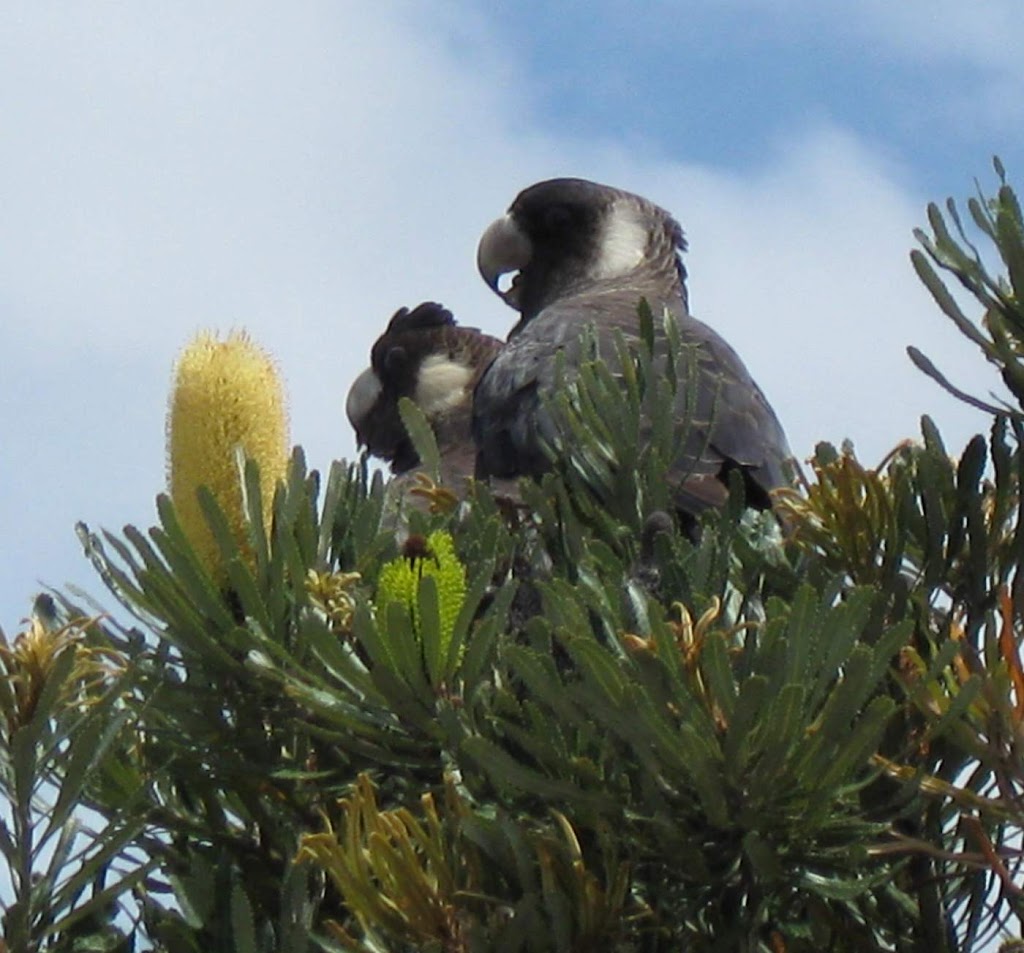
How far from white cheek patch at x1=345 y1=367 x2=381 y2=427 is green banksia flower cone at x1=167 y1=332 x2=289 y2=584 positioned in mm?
4576

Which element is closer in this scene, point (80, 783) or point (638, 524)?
point (80, 783)

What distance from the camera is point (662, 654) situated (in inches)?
56.5

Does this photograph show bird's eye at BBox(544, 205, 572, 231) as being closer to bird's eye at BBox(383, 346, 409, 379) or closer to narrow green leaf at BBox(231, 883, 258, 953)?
bird's eye at BBox(383, 346, 409, 379)

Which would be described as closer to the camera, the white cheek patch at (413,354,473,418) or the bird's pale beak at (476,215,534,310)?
the bird's pale beak at (476,215,534,310)

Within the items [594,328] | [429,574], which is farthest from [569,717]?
[594,328]

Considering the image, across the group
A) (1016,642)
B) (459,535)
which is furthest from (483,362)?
(1016,642)

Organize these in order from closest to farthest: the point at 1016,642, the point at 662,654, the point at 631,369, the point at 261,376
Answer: the point at 662,654 → the point at 1016,642 → the point at 261,376 → the point at 631,369

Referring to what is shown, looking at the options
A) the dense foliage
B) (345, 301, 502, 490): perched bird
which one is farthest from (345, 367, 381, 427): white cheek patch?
the dense foliage

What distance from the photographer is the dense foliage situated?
4.77ft

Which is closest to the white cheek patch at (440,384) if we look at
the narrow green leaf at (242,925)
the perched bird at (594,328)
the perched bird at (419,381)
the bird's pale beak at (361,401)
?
the perched bird at (419,381)

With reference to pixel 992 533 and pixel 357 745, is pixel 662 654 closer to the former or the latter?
pixel 357 745

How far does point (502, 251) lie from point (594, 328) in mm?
2754

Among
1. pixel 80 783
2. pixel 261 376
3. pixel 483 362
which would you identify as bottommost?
pixel 80 783

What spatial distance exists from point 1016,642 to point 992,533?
0.18 m
